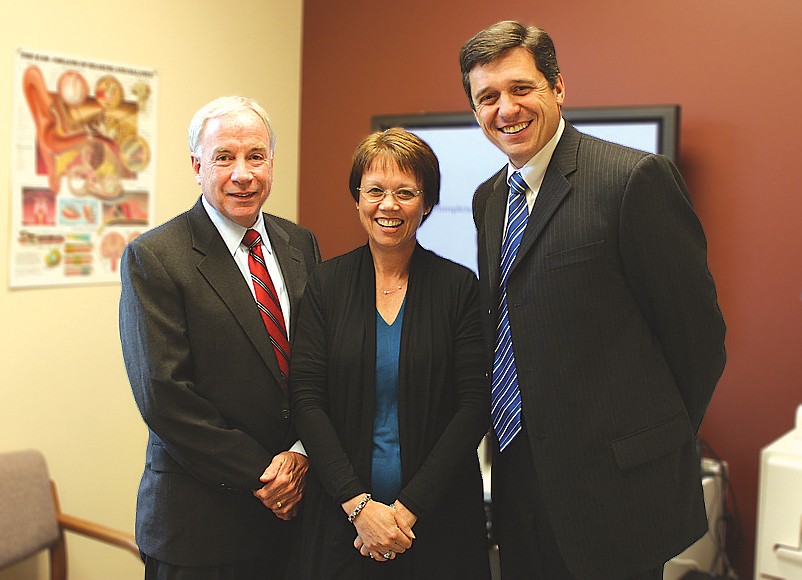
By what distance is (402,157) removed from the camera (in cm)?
184

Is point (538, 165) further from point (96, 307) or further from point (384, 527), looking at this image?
point (96, 307)

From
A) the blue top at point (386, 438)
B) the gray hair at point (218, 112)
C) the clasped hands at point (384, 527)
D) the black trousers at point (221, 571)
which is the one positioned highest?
the gray hair at point (218, 112)

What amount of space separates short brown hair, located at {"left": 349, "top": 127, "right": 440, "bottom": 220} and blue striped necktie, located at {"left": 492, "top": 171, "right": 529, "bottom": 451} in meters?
0.19

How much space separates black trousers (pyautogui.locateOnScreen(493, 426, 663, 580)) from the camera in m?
1.70

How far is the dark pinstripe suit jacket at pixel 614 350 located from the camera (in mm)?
1579

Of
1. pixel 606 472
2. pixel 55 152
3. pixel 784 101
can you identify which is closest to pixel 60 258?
pixel 55 152

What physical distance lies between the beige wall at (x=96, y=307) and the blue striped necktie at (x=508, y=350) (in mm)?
1865

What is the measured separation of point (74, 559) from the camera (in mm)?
3162

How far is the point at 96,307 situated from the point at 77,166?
20.3 inches

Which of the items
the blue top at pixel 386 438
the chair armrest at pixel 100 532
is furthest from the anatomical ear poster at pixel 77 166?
the blue top at pixel 386 438

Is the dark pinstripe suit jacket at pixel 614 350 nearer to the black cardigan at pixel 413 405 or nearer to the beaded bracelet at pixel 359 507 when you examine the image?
the black cardigan at pixel 413 405

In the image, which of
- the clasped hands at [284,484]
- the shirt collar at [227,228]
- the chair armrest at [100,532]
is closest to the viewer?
the clasped hands at [284,484]

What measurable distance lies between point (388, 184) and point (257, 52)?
2.26 metres

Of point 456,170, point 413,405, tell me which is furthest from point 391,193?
point 456,170
